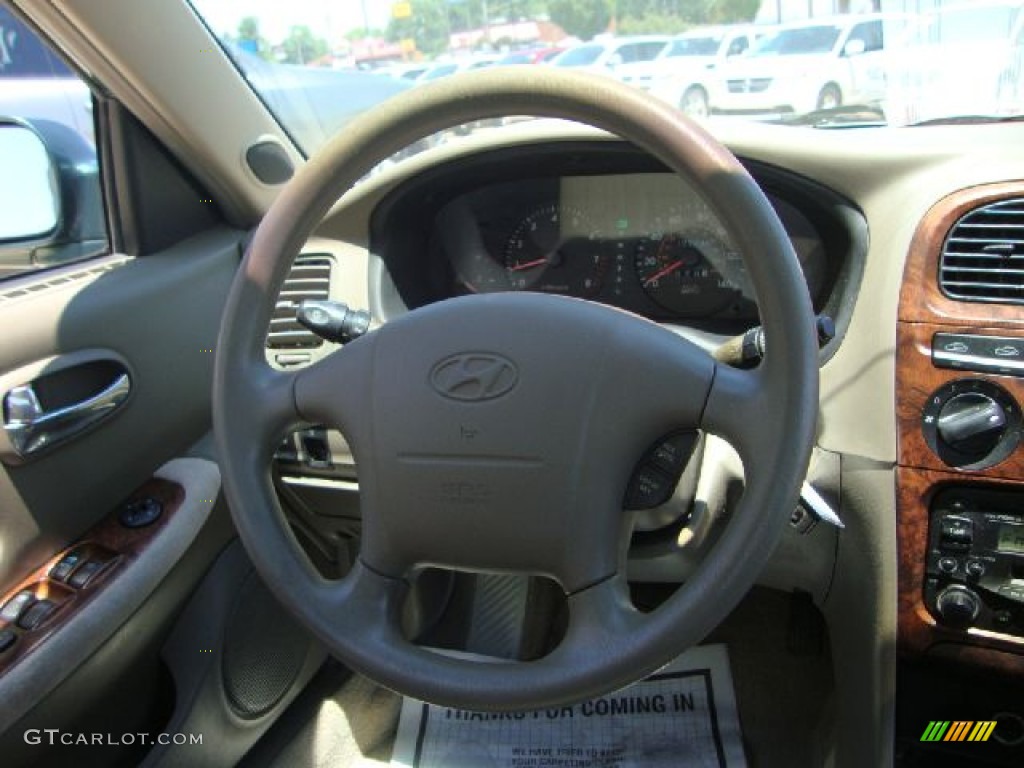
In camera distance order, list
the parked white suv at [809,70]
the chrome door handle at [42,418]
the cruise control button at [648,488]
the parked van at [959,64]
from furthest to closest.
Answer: the parked white suv at [809,70] < the parked van at [959,64] < the chrome door handle at [42,418] < the cruise control button at [648,488]

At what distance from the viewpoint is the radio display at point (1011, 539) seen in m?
1.30

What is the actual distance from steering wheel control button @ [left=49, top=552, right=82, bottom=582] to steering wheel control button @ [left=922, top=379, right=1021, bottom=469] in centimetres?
130

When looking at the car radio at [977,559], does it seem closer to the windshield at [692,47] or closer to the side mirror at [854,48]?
the side mirror at [854,48]

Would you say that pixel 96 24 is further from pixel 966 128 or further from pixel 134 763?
pixel 966 128

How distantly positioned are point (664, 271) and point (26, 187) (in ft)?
4.00

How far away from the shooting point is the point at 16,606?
138 centimetres

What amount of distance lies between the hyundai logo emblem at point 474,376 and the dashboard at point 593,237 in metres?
0.69

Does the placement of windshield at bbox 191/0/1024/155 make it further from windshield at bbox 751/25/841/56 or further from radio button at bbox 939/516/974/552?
radio button at bbox 939/516/974/552

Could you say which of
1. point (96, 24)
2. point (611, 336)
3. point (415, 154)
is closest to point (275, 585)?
point (611, 336)

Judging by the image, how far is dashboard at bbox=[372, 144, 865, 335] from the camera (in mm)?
1675

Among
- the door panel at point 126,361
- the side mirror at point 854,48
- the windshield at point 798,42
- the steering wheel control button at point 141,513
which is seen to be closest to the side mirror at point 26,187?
the door panel at point 126,361

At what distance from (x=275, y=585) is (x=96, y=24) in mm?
1000

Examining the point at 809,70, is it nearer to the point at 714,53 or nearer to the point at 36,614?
the point at 714,53

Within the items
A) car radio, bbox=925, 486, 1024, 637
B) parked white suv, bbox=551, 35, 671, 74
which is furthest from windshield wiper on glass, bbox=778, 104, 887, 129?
car radio, bbox=925, 486, 1024, 637
